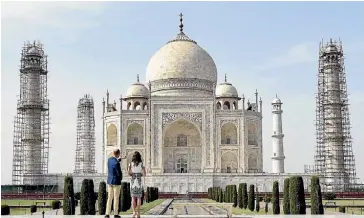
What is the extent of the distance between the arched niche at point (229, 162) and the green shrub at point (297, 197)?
1958cm

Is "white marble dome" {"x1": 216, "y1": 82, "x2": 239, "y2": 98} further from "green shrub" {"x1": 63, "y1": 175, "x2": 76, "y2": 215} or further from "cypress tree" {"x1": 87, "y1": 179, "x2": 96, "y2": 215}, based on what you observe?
"cypress tree" {"x1": 87, "y1": 179, "x2": 96, "y2": 215}

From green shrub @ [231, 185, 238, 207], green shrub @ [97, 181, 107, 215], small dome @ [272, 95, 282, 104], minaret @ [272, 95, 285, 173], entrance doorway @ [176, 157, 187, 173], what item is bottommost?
green shrub @ [231, 185, 238, 207]

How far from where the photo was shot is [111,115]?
32.3 metres

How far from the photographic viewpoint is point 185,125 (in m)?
32.8

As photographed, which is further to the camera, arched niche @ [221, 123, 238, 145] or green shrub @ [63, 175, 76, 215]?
arched niche @ [221, 123, 238, 145]

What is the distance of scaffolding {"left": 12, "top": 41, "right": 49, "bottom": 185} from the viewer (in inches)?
1230

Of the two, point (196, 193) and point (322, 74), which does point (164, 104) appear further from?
point (322, 74)

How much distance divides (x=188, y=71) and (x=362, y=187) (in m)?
10.8

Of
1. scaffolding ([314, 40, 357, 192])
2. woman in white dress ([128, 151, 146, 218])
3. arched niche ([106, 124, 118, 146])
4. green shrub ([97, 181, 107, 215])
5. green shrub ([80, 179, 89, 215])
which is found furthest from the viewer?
arched niche ([106, 124, 118, 146])

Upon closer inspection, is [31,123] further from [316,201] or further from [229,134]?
[316,201]

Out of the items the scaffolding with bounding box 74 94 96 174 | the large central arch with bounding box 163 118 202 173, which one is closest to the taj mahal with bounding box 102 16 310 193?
the large central arch with bounding box 163 118 202 173

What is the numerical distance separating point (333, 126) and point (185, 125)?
7442 millimetres

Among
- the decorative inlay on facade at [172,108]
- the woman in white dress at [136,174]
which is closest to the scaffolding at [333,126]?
the decorative inlay on facade at [172,108]

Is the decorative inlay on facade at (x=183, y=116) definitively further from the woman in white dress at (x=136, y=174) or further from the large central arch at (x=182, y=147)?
the woman in white dress at (x=136, y=174)
